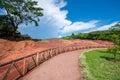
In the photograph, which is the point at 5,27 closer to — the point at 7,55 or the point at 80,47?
the point at 7,55

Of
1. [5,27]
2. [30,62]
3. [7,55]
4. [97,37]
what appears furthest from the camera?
[97,37]

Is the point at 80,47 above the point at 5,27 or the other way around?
the other way around

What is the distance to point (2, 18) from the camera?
136ft

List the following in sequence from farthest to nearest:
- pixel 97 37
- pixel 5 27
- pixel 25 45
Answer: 1. pixel 97 37
2. pixel 5 27
3. pixel 25 45

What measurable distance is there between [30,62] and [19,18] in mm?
28144

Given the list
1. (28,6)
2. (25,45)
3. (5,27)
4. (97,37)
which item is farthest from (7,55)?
(97,37)

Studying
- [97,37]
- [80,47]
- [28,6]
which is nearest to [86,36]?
[97,37]

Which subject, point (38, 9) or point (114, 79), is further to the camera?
point (38, 9)

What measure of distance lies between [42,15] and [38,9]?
1789 mm

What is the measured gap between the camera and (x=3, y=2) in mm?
38531

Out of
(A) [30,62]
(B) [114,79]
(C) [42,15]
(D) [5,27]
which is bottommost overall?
(B) [114,79]

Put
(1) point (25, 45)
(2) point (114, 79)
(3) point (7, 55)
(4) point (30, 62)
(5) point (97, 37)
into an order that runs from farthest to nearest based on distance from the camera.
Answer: (5) point (97, 37) < (1) point (25, 45) < (3) point (7, 55) < (4) point (30, 62) < (2) point (114, 79)

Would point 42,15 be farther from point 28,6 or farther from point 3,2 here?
point 3,2

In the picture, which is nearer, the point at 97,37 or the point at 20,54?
the point at 20,54
